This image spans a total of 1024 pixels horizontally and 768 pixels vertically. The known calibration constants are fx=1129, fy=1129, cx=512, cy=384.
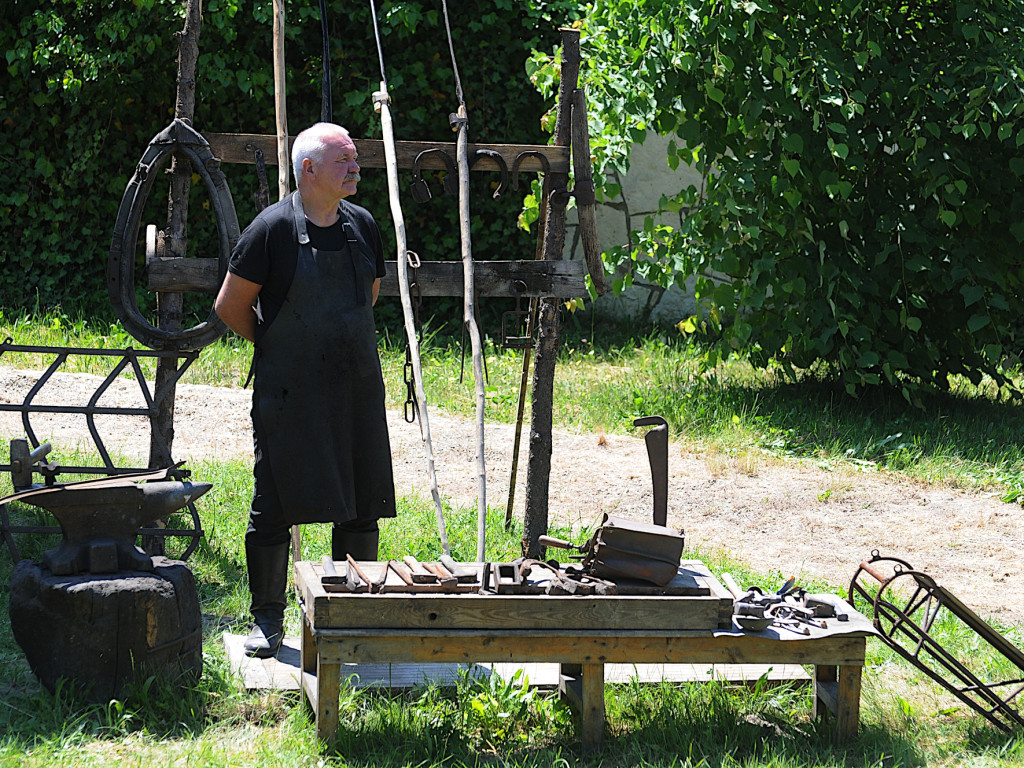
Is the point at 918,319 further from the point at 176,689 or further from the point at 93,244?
the point at 93,244

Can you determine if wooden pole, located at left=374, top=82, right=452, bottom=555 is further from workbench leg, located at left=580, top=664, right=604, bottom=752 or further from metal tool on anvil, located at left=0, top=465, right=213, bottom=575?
metal tool on anvil, located at left=0, top=465, right=213, bottom=575

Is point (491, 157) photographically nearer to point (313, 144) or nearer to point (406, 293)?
point (406, 293)

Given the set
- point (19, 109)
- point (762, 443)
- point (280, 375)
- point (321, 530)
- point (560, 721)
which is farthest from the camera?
point (19, 109)

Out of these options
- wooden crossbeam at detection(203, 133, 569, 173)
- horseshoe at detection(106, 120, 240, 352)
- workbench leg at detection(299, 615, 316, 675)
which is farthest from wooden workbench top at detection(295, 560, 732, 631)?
wooden crossbeam at detection(203, 133, 569, 173)

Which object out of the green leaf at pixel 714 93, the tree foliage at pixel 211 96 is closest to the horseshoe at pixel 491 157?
the green leaf at pixel 714 93

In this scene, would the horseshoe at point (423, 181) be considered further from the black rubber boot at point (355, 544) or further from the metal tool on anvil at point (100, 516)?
the metal tool on anvil at point (100, 516)

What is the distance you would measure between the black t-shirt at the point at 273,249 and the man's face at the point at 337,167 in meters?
0.16

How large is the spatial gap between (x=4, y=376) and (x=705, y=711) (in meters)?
6.11

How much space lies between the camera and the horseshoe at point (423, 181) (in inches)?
185

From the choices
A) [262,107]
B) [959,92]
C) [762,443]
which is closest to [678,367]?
[762,443]

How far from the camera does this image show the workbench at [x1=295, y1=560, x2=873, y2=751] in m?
3.36

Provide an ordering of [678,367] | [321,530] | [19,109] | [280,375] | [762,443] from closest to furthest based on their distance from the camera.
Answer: [280,375] < [321,530] < [762,443] < [678,367] < [19,109]

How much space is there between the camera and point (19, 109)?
10125 mm

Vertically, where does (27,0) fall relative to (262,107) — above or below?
above
